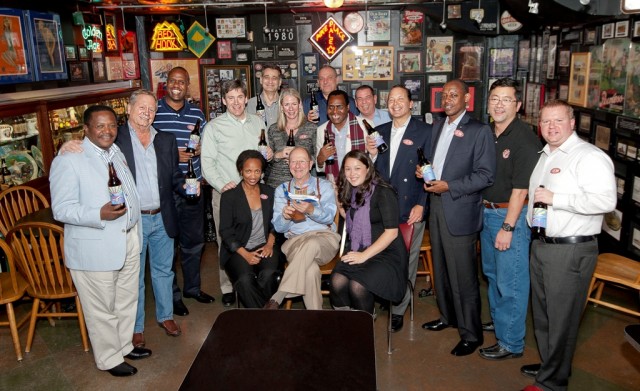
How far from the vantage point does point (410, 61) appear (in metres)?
7.30

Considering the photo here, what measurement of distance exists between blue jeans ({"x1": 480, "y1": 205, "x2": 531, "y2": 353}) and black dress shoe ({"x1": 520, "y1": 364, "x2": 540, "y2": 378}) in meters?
0.18

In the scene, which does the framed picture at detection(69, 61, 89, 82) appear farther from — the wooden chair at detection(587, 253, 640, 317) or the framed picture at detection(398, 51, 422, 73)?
the wooden chair at detection(587, 253, 640, 317)

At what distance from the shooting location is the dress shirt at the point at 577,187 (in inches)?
108

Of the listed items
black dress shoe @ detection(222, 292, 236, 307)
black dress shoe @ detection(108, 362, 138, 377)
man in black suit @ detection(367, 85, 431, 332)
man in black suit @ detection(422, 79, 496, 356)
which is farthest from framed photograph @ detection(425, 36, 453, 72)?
black dress shoe @ detection(108, 362, 138, 377)

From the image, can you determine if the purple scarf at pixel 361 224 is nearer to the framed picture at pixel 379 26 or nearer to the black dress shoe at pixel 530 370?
the black dress shoe at pixel 530 370

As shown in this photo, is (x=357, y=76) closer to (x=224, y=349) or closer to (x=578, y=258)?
(x=578, y=258)

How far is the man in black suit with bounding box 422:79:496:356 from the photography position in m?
3.38

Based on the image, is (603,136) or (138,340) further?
(603,136)

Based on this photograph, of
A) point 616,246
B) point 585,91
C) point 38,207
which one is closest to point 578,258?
point 616,246

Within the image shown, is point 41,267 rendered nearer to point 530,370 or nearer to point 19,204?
point 19,204

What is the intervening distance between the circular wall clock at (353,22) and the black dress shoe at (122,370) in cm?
525

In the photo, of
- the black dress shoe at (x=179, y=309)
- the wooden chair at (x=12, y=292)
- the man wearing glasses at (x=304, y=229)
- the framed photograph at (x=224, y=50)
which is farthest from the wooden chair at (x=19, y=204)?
the framed photograph at (x=224, y=50)

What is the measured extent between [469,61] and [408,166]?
4.04 metres

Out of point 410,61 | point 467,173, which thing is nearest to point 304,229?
point 467,173
